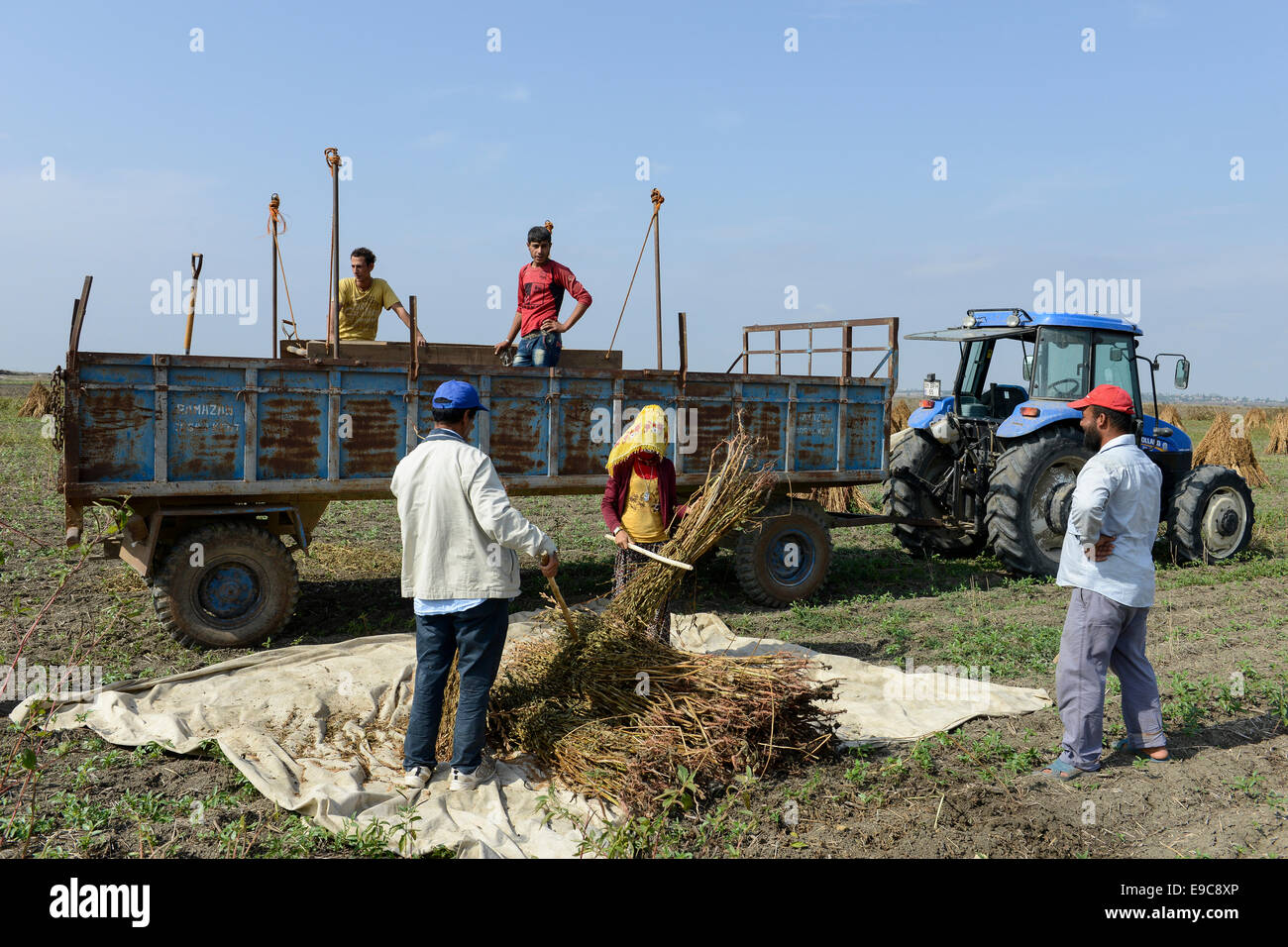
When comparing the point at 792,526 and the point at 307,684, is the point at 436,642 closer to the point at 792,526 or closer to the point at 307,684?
the point at 307,684

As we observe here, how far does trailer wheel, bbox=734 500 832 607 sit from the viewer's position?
8.14 m

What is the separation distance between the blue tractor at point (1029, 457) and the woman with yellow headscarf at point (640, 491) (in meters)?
4.76

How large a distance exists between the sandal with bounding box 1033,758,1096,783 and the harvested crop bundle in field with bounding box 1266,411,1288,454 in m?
29.2

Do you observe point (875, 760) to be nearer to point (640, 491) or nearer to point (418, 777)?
point (640, 491)

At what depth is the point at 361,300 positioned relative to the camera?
7816mm

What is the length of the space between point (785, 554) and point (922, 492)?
2.42m

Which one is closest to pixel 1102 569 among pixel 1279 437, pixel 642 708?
pixel 642 708

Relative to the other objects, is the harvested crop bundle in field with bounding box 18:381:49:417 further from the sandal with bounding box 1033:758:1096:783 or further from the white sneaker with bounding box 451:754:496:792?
the sandal with bounding box 1033:758:1096:783

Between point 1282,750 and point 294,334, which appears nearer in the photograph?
point 1282,750

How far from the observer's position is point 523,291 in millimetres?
7770

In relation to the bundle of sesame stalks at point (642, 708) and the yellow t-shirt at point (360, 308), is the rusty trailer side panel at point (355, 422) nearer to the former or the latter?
the yellow t-shirt at point (360, 308)

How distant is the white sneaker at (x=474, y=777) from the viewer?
13.4 feet
